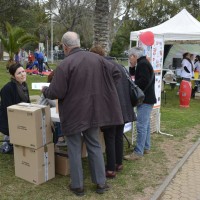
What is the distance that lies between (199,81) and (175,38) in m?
3.22

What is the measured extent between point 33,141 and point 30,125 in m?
0.19

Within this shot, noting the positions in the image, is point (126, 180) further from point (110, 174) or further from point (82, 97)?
point (82, 97)

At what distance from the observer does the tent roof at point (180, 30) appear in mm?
10453

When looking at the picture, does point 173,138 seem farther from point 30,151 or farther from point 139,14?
point 139,14

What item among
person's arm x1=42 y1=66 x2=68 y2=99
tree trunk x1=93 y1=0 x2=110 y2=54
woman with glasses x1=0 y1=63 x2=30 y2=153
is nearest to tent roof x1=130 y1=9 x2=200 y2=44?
tree trunk x1=93 y1=0 x2=110 y2=54

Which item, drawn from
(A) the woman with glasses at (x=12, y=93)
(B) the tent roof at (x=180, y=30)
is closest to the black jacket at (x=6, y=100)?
(A) the woman with glasses at (x=12, y=93)

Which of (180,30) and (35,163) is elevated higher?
(180,30)

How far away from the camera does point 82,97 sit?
3.57 m

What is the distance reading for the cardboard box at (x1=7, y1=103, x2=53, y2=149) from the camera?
153 inches

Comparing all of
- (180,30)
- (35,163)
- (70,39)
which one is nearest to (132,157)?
(35,163)

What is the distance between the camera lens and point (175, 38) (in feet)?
34.7

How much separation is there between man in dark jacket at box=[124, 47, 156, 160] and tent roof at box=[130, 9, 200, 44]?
5.18 metres

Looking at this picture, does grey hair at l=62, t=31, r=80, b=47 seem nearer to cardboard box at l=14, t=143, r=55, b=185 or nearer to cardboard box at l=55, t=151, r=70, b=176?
cardboard box at l=14, t=143, r=55, b=185

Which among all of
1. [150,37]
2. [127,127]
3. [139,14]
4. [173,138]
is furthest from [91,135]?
[139,14]
